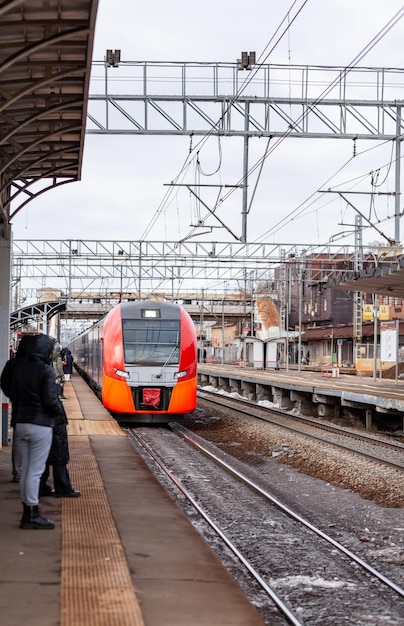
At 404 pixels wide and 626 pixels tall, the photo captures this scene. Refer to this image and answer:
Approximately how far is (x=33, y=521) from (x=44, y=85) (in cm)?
427

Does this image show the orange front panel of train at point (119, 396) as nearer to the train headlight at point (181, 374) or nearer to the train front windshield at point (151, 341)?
the train front windshield at point (151, 341)

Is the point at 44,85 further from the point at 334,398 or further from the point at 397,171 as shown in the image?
the point at 334,398

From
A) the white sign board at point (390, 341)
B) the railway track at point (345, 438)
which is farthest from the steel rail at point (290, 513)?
the white sign board at point (390, 341)

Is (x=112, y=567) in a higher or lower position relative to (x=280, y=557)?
higher

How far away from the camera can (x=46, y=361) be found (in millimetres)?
7074

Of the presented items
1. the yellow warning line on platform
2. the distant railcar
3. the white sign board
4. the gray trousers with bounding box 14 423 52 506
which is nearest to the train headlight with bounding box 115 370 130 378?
the distant railcar

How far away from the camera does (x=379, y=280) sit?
22.1m

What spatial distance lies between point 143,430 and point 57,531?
527 inches

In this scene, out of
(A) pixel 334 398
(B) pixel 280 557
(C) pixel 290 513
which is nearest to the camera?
(B) pixel 280 557

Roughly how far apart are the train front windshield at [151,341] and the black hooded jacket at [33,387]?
11.7 metres

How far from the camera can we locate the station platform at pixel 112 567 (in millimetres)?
4758

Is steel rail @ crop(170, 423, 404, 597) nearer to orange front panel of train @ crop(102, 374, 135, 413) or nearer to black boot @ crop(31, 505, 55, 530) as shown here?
orange front panel of train @ crop(102, 374, 135, 413)

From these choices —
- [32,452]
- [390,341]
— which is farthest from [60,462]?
[390,341]

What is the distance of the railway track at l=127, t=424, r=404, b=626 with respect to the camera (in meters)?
6.36
